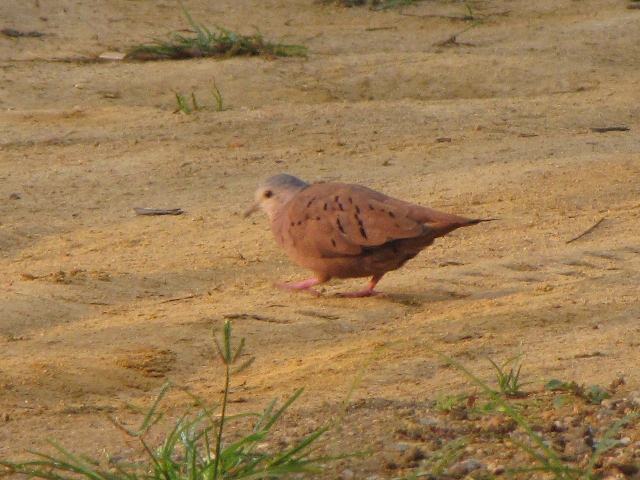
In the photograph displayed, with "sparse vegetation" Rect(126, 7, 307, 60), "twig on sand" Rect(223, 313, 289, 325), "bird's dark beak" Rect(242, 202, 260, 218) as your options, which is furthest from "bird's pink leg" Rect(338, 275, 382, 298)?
"sparse vegetation" Rect(126, 7, 307, 60)

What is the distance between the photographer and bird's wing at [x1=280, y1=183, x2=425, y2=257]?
512 cm

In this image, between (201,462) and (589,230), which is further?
(589,230)

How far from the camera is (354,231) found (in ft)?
17.0

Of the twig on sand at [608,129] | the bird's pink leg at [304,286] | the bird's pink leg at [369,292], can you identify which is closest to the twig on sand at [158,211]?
the bird's pink leg at [304,286]

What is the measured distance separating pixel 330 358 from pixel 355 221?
90 centimetres

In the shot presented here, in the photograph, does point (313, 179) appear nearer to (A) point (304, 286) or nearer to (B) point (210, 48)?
(A) point (304, 286)

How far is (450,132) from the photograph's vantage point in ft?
26.6

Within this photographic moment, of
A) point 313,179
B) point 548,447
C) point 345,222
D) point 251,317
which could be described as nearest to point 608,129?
point 313,179

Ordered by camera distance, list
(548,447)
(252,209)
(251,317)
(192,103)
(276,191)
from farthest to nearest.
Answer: (192,103), (252,209), (276,191), (251,317), (548,447)

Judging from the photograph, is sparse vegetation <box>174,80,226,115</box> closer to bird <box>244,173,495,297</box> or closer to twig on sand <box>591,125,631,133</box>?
twig on sand <box>591,125,631,133</box>

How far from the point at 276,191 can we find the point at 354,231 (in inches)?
26.1

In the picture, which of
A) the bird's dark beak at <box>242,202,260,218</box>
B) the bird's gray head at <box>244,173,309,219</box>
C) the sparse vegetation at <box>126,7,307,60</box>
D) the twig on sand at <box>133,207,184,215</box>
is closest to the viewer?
the bird's gray head at <box>244,173,309,219</box>

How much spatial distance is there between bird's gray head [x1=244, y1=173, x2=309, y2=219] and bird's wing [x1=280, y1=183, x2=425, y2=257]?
297mm

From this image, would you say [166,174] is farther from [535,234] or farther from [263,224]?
[535,234]
